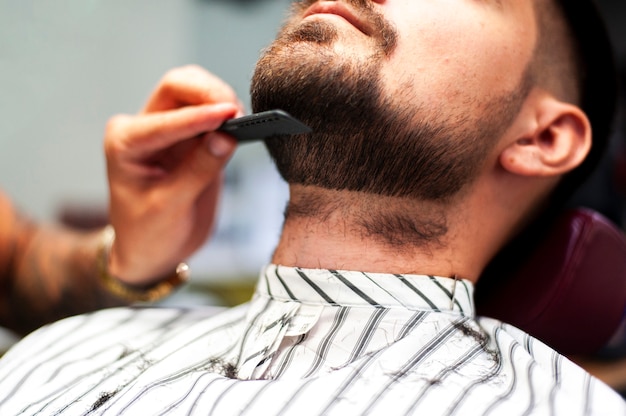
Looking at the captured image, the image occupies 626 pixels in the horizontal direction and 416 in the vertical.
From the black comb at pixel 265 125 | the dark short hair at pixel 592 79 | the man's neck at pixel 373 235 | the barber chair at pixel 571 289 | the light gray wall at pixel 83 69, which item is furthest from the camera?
the light gray wall at pixel 83 69

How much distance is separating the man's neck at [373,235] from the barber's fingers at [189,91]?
0.34m

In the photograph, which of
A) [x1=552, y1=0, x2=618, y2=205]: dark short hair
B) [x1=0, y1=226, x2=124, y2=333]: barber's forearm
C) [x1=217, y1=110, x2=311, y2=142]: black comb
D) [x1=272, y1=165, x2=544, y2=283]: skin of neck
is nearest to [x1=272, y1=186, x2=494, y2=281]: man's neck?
[x1=272, y1=165, x2=544, y2=283]: skin of neck

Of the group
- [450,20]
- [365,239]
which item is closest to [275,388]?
[365,239]

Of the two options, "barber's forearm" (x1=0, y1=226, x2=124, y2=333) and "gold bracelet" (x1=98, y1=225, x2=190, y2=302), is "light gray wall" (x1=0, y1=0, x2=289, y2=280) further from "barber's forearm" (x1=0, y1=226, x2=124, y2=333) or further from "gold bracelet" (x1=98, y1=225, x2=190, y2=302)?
"gold bracelet" (x1=98, y1=225, x2=190, y2=302)

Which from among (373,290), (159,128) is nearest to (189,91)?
(159,128)

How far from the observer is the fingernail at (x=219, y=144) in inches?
49.9

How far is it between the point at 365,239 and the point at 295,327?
20cm

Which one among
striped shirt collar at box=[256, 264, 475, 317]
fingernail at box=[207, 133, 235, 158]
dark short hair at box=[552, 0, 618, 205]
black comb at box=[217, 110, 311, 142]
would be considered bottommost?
striped shirt collar at box=[256, 264, 475, 317]

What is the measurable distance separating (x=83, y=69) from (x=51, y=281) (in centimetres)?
169

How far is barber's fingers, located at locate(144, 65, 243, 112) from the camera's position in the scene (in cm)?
129

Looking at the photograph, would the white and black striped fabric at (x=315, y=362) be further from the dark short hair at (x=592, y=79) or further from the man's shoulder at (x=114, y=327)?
the dark short hair at (x=592, y=79)

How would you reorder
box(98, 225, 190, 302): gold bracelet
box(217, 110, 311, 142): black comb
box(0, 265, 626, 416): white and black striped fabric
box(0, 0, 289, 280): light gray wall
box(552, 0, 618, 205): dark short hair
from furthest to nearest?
box(0, 0, 289, 280): light gray wall < box(98, 225, 190, 302): gold bracelet < box(552, 0, 618, 205): dark short hair < box(217, 110, 311, 142): black comb < box(0, 265, 626, 416): white and black striped fabric

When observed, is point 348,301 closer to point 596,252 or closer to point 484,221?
point 484,221

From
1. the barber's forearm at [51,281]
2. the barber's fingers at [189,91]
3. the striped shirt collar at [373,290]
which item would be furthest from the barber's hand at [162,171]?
the striped shirt collar at [373,290]
